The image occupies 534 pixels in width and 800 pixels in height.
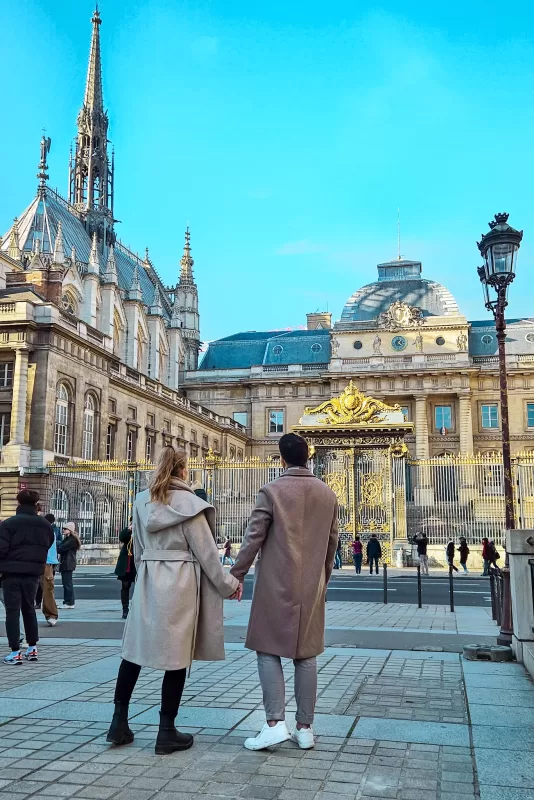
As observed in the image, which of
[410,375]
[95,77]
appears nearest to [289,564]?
[410,375]

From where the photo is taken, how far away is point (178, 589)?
436cm

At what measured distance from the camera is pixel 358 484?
26.0m

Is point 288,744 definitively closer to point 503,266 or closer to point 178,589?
point 178,589

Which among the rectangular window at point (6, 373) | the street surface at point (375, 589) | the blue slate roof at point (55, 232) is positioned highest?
the blue slate roof at point (55, 232)

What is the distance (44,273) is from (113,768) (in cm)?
3560

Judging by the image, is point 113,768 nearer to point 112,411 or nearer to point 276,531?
Answer: point 276,531

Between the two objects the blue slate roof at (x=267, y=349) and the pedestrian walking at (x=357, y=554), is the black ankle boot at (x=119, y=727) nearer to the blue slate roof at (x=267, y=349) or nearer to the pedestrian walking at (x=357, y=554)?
the pedestrian walking at (x=357, y=554)

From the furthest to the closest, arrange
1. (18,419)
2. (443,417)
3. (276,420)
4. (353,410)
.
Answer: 1. (276,420)
2. (443,417)
3. (18,419)
4. (353,410)

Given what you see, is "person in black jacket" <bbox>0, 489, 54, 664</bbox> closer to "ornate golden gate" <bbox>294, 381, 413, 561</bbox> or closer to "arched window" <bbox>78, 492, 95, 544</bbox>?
"ornate golden gate" <bbox>294, 381, 413, 561</bbox>

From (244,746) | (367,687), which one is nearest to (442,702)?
(367,687)

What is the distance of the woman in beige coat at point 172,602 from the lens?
4.29 metres

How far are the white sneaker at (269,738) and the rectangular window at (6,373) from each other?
2915 centimetres

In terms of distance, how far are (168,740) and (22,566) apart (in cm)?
403

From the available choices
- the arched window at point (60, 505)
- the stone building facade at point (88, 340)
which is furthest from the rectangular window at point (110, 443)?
the arched window at point (60, 505)
